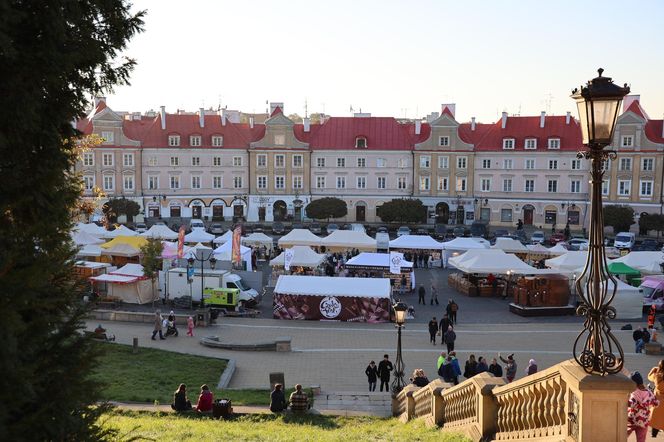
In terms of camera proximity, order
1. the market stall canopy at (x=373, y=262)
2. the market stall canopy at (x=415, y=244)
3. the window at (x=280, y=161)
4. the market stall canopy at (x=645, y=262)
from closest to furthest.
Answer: the market stall canopy at (x=645, y=262) < the market stall canopy at (x=373, y=262) < the market stall canopy at (x=415, y=244) < the window at (x=280, y=161)

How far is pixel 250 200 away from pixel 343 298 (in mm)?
40642

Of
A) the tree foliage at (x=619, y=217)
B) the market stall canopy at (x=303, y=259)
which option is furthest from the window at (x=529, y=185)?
the market stall canopy at (x=303, y=259)

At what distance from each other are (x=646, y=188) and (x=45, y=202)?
2573 inches

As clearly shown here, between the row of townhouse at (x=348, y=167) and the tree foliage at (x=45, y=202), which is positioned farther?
the row of townhouse at (x=348, y=167)

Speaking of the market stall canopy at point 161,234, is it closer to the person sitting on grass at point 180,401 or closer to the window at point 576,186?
the person sitting on grass at point 180,401

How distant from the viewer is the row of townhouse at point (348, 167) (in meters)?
66.5

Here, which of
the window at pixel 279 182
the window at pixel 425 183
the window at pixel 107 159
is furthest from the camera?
the window at pixel 279 182

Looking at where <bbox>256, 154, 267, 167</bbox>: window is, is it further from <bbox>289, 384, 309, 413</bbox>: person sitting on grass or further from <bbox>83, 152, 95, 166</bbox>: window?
<bbox>289, 384, 309, 413</bbox>: person sitting on grass

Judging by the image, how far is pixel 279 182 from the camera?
69.8m

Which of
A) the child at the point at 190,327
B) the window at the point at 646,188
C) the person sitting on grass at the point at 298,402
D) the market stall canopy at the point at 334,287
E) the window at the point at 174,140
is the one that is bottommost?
the child at the point at 190,327

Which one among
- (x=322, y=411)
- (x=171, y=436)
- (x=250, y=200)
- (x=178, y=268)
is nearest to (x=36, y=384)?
(x=171, y=436)

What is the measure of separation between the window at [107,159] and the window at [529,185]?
136ft

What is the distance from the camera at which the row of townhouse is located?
6650cm

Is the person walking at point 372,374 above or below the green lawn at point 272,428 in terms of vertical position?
below
